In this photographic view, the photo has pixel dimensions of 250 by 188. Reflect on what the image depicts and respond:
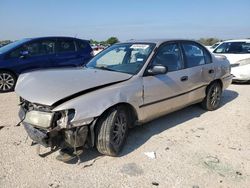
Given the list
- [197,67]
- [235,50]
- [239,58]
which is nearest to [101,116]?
[197,67]

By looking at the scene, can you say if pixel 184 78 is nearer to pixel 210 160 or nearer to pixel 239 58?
pixel 210 160

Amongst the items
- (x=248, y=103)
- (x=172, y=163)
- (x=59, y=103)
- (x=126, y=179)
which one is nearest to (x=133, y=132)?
(x=172, y=163)

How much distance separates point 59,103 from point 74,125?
0.31 meters

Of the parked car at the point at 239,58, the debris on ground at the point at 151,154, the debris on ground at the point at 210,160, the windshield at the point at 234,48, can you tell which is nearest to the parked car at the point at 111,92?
the debris on ground at the point at 151,154

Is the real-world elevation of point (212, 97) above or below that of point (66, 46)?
below

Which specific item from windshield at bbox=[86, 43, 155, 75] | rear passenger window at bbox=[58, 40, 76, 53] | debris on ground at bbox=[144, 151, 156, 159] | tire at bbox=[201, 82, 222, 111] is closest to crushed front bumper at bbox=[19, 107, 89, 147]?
debris on ground at bbox=[144, 151, 156, 159]

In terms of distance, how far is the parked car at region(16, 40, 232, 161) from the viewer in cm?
323

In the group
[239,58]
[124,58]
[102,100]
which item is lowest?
[239,58]

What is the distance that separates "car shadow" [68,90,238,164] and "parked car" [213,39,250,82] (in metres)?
2.69

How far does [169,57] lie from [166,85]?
22.7 inches

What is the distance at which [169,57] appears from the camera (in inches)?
185

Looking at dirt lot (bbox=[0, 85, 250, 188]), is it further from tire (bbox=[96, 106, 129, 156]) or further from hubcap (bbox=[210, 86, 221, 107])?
hubcap (bbox=[210, 86, 221, 107])

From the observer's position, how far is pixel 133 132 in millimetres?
4629

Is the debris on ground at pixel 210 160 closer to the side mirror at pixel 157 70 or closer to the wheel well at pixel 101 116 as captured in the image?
the wheel well at pixel 101 116
